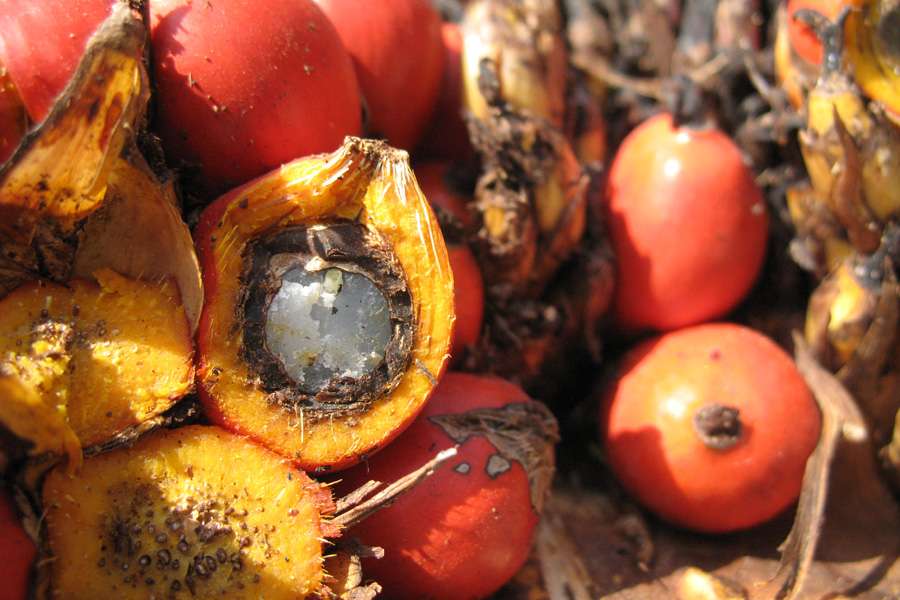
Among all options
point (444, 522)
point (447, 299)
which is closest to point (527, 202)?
point (447, 299)

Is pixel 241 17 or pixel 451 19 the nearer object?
pixel 241 17

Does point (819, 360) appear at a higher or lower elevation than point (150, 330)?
lower

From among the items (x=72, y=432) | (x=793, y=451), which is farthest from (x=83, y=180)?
(x=793, y=451)

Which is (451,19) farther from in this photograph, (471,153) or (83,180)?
(83,180)

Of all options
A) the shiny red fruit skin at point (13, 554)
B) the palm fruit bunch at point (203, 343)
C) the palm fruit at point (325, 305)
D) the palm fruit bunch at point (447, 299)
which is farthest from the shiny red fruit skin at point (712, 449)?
the shiny red fruit skin at point (13, 554)

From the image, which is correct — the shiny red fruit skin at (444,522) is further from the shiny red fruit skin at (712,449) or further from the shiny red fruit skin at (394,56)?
the shiny red fruit skin at (394,56)

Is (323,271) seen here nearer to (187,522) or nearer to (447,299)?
(447,299)

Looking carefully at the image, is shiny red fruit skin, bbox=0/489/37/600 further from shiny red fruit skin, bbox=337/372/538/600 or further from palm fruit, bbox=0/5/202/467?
shiny red fruit skin, bbox=337/372/538/600
